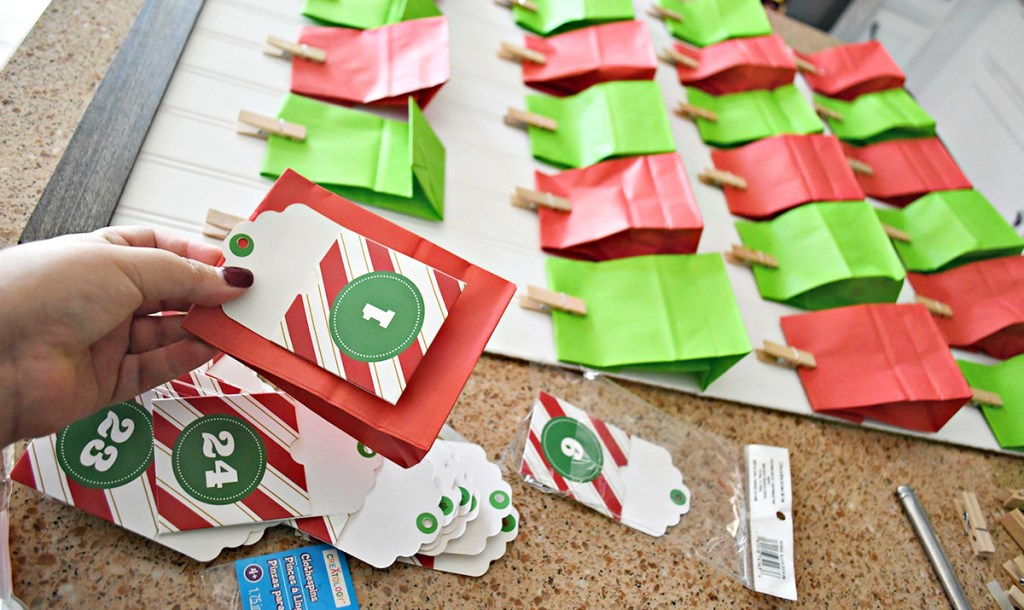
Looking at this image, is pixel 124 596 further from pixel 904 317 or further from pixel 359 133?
Answer: pixel 904 317

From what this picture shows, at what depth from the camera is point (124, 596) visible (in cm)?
61

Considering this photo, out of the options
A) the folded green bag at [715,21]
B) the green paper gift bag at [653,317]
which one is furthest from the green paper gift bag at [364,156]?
the folded green bag at [715,21]

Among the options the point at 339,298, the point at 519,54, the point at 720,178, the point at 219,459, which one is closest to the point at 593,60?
the point at 519,54

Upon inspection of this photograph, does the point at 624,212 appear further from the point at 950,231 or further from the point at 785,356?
the point at 950,231

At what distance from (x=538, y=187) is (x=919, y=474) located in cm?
77

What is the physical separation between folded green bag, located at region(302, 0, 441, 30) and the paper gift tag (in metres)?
0.66

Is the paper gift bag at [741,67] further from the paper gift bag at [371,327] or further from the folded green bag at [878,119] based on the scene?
the paper gift bag at [371,327]

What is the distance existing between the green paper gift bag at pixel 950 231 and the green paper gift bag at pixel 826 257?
0.71 ft

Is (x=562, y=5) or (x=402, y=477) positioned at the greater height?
(x=562, y=5)

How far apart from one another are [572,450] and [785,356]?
1.40 feet

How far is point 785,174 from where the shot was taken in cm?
125

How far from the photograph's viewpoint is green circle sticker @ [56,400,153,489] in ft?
2.06

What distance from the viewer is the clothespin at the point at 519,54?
131 centimetres

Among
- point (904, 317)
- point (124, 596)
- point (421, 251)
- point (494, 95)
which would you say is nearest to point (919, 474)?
point (904, 317)
